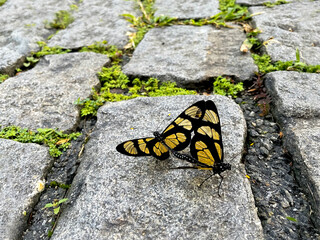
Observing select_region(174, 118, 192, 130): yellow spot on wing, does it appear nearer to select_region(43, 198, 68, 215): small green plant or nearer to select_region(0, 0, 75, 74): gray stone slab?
select_region(43, 198, 68, 215): small green plant

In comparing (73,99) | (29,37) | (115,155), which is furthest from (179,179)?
(29,37)

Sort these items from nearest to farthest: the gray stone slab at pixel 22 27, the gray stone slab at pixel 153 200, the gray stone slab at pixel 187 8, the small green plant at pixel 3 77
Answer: the gray stone slab at pixel 153 200 < the small green plant at pixel 3 77 < the gray stone slab at pixel 22 27 < the gray stone slab at pixel 187 8

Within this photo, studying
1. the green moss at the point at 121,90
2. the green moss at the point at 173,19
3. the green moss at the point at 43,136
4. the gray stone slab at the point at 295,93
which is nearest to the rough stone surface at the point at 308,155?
the gray stone slab at the point at 295,93

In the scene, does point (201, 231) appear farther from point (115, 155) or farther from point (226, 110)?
point (226, 110)

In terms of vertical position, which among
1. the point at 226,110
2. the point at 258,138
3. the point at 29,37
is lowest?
the point at 258,138

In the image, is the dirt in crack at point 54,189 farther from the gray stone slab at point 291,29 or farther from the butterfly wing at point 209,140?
the gray stone slab at point 291,29

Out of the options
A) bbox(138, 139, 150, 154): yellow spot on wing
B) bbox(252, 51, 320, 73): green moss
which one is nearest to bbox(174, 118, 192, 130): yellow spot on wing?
bbox(138, 139, 150, 154): yellow spot on wing
